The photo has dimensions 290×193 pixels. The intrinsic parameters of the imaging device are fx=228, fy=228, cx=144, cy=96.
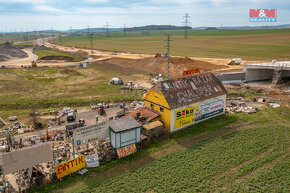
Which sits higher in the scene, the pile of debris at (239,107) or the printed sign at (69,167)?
the pile of debris at (239,107)

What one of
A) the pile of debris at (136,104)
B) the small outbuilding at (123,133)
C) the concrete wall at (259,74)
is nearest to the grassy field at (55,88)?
the pile of debris at (136,104)

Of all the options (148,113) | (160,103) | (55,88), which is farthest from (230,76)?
(55,88)

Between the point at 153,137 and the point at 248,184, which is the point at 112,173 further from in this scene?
the point at 248,184

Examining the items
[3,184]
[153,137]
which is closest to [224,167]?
[153,137]

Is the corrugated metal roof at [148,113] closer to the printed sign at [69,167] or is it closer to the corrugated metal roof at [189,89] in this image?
the corrugated metal roof at [189,89]

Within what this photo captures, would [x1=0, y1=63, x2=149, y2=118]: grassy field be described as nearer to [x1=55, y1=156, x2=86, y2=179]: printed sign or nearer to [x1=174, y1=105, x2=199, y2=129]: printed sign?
[x1=174, y1=105, x2=199, y2=129]: printed sign

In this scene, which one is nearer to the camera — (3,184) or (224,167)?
(3,184)

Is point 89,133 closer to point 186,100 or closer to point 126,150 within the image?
point 126,150
